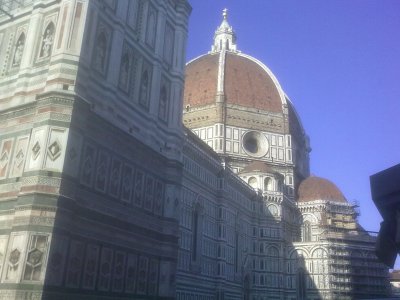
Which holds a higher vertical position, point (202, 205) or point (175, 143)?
point (202, 205)

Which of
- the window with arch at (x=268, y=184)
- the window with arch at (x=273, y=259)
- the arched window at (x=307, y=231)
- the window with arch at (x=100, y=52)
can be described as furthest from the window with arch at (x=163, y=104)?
the arched window at (x=307, y=231)

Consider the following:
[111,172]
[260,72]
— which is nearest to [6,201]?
Result: [111,172]

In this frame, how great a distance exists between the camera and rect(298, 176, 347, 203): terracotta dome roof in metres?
59.5

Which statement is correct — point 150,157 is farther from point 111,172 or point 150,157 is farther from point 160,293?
point 160,293

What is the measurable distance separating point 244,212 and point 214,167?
25.9ft

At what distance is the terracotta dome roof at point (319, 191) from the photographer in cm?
5947

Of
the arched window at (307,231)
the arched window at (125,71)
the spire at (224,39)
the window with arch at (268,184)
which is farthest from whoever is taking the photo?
the spire at (224,39)

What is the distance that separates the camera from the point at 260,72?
2825 inches

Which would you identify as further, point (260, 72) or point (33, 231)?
point (260, 72)

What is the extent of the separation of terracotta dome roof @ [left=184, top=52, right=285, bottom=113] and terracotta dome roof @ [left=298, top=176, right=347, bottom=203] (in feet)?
36.5

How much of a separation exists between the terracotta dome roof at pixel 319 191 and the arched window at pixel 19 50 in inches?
1894

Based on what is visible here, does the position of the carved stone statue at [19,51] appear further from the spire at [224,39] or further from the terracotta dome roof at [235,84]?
the spire at [224,39]

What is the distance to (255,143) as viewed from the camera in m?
62.7

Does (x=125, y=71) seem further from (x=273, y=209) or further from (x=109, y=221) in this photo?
(x=273, y=209)
